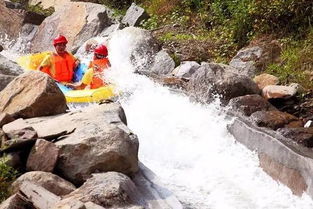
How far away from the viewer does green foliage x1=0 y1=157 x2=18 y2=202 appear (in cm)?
384

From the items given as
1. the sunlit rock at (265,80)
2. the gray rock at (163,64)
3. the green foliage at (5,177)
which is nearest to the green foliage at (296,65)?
the sunlit rock at (265,80)

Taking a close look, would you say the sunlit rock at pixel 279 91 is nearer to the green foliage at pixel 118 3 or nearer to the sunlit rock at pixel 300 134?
the sunlit rock at pixel 300 134

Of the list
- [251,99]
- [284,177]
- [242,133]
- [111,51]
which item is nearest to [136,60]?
[111,51]

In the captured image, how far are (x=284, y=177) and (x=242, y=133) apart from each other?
117 centimetres

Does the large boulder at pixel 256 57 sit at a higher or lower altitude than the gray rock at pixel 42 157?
higher

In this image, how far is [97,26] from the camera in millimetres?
13711

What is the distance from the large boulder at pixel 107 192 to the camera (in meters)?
3.80

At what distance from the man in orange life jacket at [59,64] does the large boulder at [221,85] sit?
7.63 ft

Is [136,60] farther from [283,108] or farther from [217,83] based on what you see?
[283,108]

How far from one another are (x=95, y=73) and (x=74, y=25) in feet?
18.0

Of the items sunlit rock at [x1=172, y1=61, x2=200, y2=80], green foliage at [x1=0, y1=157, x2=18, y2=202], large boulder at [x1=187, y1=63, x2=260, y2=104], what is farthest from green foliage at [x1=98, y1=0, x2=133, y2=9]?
green foliage at [x1=0, y1=157, x2=18, y2=202]

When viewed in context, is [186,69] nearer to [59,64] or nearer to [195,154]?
[59,64]

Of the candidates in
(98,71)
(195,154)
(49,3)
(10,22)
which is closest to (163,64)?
(98,71)

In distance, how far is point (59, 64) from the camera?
877cm
